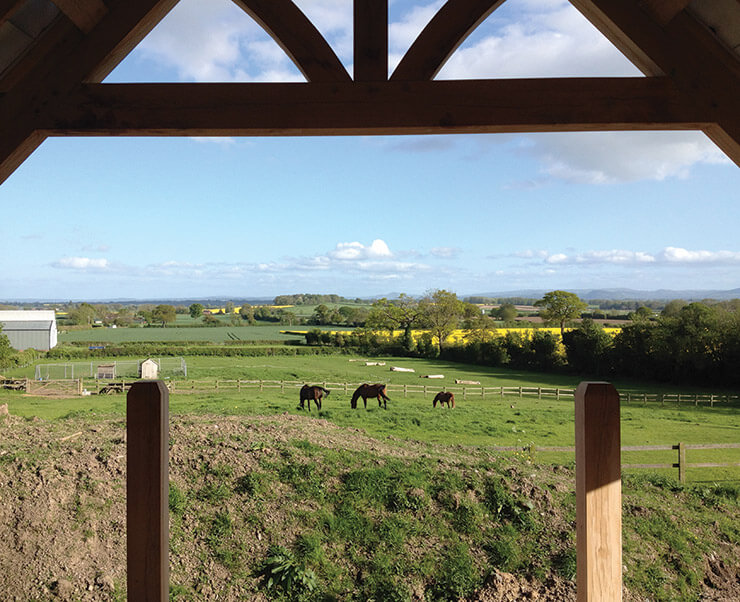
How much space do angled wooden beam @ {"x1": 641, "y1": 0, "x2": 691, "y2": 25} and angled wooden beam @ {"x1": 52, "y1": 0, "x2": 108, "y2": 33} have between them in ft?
5.00

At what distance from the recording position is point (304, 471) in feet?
13.0

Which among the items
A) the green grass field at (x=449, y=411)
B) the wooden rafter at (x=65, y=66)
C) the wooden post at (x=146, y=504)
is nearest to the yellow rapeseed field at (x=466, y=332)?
the green grass field at (x=449, y=411)

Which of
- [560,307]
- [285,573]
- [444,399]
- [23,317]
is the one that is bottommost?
[285,573]

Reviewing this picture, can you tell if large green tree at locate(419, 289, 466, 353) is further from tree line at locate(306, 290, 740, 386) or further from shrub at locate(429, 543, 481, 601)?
shrub at locate(429, 543, 481, 601)

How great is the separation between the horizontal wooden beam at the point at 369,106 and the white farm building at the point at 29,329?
23.3 ft

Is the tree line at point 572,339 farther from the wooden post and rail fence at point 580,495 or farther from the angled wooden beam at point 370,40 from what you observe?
the wooden post and rail fence at point 580,495

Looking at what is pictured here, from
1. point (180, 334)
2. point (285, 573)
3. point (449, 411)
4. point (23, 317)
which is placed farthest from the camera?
point (180, 334)

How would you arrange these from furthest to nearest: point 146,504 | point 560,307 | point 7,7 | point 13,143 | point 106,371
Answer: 1. point 560,307
2. point 106,371
3. point 13,143
4. point 7,7
5. point 146,504

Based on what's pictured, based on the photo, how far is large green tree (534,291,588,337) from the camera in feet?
22.8

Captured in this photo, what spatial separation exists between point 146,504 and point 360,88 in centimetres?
116

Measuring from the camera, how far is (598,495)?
751 millimetres

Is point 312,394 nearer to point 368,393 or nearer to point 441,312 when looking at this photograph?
point 368,393

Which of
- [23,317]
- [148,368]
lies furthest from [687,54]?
[23,317]

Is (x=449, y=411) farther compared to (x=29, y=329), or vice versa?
(x=29, y=329)
